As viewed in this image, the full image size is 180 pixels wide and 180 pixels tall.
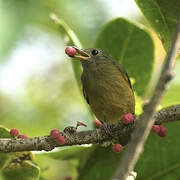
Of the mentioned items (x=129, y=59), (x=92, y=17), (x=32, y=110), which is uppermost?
(x=92, y=17)

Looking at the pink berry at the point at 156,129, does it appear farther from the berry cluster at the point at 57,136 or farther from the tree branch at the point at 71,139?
the berry cluster at the point at 57,136

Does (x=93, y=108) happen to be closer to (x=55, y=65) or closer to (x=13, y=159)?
(x=13, y=159)

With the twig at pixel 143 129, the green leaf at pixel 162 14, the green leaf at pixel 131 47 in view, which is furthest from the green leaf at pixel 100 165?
the twig at pixel 143 129

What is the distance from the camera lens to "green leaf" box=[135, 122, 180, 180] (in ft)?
10.1

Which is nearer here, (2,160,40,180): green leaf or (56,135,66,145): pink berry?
(56,135,66,145): pink berry

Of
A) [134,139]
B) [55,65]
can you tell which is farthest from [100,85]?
[134,139]

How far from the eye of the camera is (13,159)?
2.80 metres

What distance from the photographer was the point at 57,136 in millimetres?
2457

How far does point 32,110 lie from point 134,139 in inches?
168

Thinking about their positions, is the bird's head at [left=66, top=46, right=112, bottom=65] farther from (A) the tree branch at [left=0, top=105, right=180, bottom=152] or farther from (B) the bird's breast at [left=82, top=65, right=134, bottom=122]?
(A) the tree branch at [left=0, top=105, right=180, bottom=152]

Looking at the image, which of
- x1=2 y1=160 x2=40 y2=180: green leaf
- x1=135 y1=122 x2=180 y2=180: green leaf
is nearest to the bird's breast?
Answer: x1=135 y1=122 x2=180 y2=180: green leaf

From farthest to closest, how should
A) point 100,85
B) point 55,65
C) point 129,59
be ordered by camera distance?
point 55,65 < point 100,85 < point 129,59

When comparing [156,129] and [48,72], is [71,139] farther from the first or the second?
[48,72]

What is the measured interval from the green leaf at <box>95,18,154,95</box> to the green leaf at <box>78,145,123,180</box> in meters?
0.90
